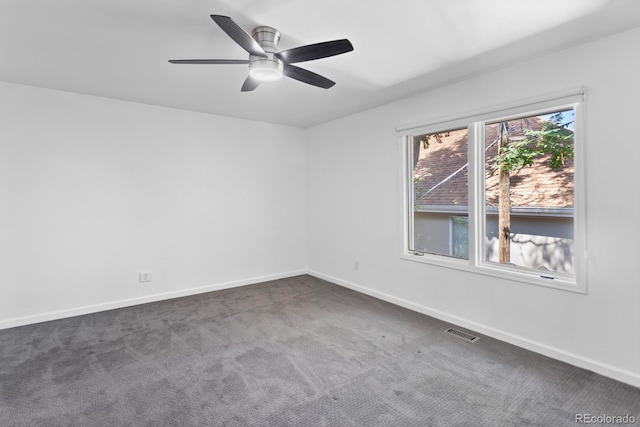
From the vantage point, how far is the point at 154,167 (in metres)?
4.15

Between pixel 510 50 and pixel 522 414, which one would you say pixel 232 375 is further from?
pixel 510 50

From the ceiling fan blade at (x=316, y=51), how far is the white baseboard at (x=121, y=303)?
3.37 metres

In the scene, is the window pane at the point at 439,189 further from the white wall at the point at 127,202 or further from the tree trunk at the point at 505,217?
the white wall at the point at 127,202

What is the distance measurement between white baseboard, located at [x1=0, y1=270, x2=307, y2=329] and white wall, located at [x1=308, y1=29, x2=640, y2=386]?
172 cm

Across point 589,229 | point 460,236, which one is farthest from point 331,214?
point 589,229

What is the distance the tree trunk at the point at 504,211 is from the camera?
123 inches

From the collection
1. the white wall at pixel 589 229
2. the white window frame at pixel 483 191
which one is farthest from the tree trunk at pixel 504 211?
the white wall at pixel 589 229

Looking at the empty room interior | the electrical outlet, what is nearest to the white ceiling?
the empty room interior

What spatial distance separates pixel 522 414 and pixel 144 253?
4.11 metres

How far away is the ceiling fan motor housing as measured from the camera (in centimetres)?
225

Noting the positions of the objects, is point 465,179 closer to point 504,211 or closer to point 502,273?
point 504,211

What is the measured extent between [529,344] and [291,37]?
10.3 ft

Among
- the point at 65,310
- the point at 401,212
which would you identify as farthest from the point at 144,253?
the point at 401,212

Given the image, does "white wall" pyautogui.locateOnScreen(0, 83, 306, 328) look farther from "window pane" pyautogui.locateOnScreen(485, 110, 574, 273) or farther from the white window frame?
"window pane" pyautogui.locateOnScreen(485, 110, 574, 273)
